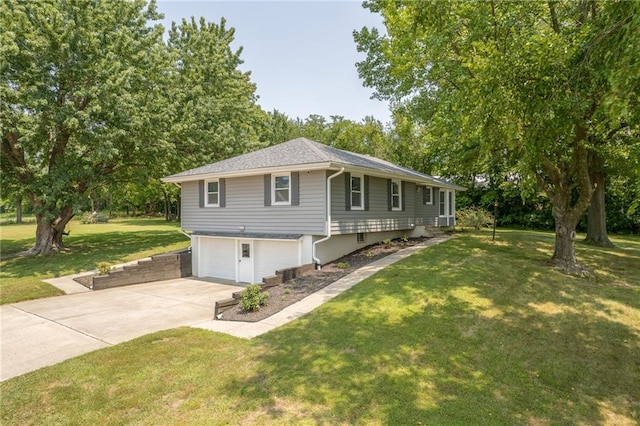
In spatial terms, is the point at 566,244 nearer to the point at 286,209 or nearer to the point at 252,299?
the point at 286,209

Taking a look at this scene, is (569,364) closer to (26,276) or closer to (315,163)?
(315,163)

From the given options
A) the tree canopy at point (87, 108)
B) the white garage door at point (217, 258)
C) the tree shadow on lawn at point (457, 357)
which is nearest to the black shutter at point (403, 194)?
the tree shadow on lawn at point (457, 357)

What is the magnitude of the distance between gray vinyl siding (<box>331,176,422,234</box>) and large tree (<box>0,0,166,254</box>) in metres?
9.68

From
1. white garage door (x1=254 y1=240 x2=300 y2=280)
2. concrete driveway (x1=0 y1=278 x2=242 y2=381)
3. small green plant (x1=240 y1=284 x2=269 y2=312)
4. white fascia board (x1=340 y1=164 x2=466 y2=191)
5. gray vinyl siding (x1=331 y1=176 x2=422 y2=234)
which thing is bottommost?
concrete driveway (x1=0 y1=278 x2=242 y2=381)

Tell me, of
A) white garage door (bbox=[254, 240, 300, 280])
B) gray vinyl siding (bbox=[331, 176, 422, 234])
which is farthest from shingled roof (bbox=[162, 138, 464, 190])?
white garage door (bbox=[254, 240, 300, 280])

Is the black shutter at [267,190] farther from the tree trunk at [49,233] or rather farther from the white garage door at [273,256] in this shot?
the tree trunk at [49,233]

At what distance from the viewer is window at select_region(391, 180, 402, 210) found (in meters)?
14.8

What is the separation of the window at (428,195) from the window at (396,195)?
380 centimetres

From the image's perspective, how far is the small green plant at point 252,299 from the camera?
8.12 m

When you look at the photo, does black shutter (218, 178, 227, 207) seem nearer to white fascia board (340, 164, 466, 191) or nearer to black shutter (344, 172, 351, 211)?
black shutter (344, 172, 351, 211)

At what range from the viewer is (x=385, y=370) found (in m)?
5.11

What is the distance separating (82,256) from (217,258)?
681 cm

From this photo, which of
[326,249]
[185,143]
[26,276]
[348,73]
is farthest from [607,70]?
[185,143]

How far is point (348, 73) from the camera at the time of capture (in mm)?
18203
